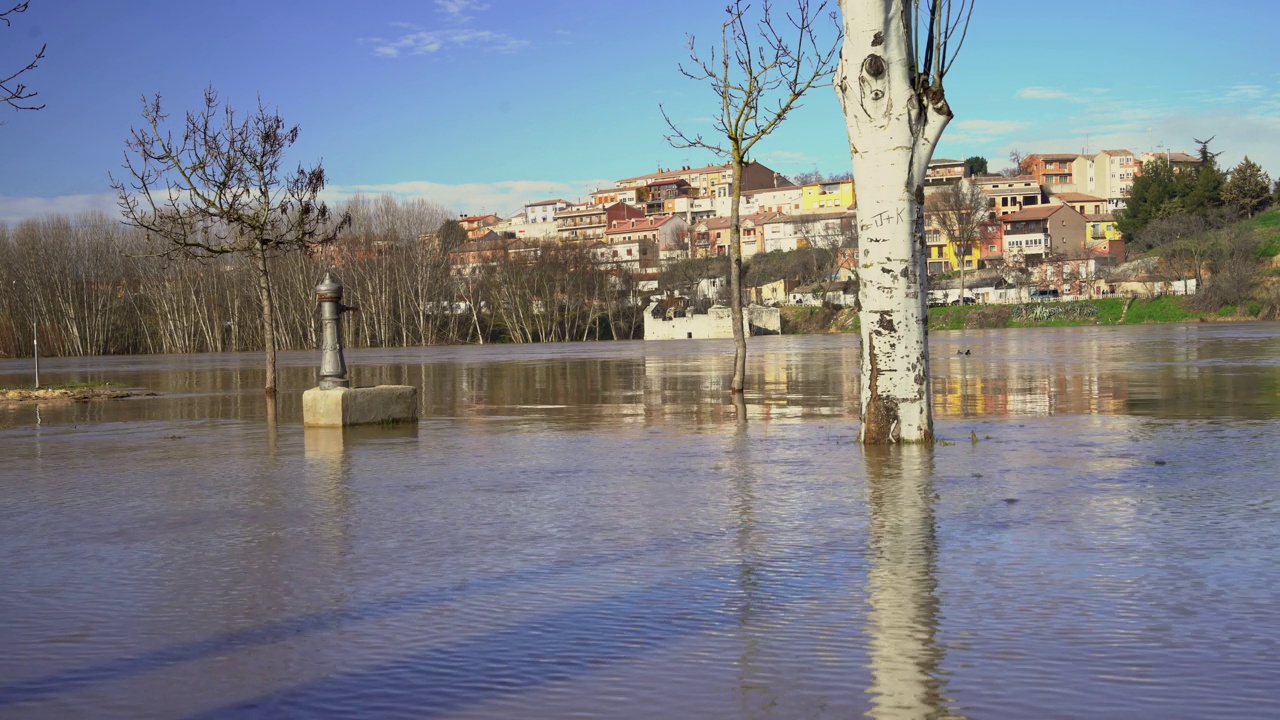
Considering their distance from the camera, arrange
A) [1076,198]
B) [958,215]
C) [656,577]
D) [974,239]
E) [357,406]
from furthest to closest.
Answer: [1076,198], [974,239], [958,215], [357,406], [656,577]

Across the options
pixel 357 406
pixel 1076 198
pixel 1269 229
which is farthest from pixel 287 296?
pixel 1076 198

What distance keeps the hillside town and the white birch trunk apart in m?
101

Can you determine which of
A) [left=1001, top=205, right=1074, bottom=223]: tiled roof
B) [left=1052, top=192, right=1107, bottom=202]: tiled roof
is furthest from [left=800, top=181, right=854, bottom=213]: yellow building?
[left=1001, top=205, right=1074, bottom=223]: tiled roof

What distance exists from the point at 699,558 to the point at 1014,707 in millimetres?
2714

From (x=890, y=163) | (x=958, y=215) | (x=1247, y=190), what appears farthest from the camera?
(x=958, y=215)

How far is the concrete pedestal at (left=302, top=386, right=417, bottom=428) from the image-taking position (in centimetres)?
1501

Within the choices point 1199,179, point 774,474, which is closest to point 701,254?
point 1199,179

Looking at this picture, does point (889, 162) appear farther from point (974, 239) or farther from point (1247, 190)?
point (974, 239)

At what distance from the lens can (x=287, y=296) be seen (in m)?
115

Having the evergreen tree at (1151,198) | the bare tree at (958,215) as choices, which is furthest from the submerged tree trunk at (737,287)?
the bare tree at (958,215)

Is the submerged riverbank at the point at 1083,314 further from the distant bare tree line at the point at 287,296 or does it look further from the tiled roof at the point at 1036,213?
the tiled roof at the point at 1036,213

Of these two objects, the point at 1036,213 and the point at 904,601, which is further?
the point at 1036,213

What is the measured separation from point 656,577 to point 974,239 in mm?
133654

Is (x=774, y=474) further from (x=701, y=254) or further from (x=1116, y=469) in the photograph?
(x=701, y=254)
